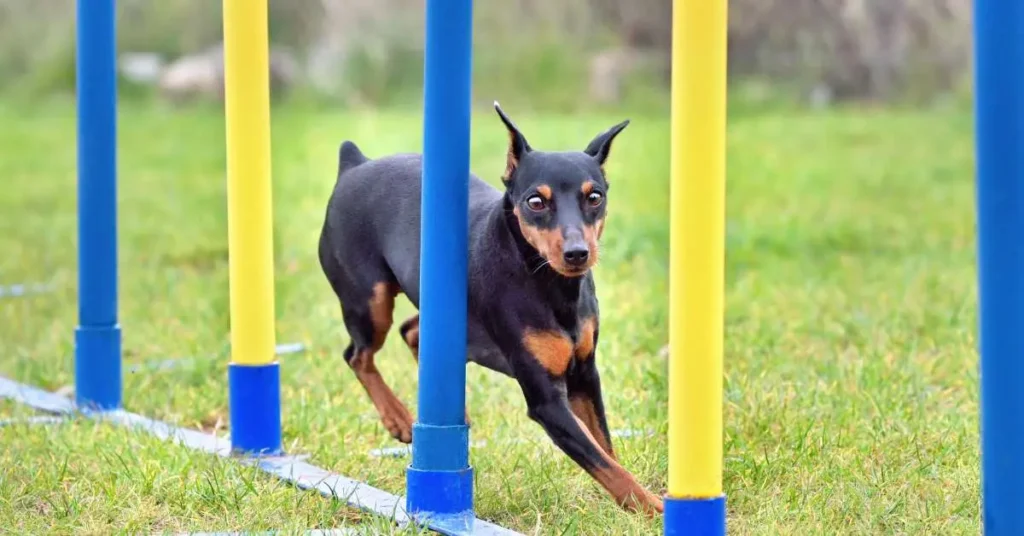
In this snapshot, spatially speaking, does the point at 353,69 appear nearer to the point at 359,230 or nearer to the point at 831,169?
the point at 831,169

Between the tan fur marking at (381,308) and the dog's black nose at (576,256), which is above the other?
the dog's black nose at (576,256)

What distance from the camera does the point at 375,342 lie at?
4.02 m

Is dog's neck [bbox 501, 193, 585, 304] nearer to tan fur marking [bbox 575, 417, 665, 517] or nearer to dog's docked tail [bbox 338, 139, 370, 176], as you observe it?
tan fur marking [bbox 575, 417, 665, 517]

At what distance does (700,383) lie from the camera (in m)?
2.76

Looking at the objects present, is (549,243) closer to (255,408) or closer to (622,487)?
(622,487)

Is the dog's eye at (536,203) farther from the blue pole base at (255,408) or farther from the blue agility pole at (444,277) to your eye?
the blue pole base at (255,408)

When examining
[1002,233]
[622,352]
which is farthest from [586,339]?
[622,352]

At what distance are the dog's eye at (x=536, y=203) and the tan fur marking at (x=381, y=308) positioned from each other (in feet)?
2.49

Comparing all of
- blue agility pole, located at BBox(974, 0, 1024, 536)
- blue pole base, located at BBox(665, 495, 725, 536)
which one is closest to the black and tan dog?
blue pole base, located at BBox(665, 495, 725, 536)

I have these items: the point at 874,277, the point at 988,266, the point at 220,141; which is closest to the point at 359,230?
the point at 988,266

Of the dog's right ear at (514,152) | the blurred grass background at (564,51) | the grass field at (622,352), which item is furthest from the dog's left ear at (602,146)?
the blurred grass background at (564,51)

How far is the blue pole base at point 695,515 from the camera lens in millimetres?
2826

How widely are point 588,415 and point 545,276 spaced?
0.41 meters

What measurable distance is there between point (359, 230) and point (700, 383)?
56.7 inches
